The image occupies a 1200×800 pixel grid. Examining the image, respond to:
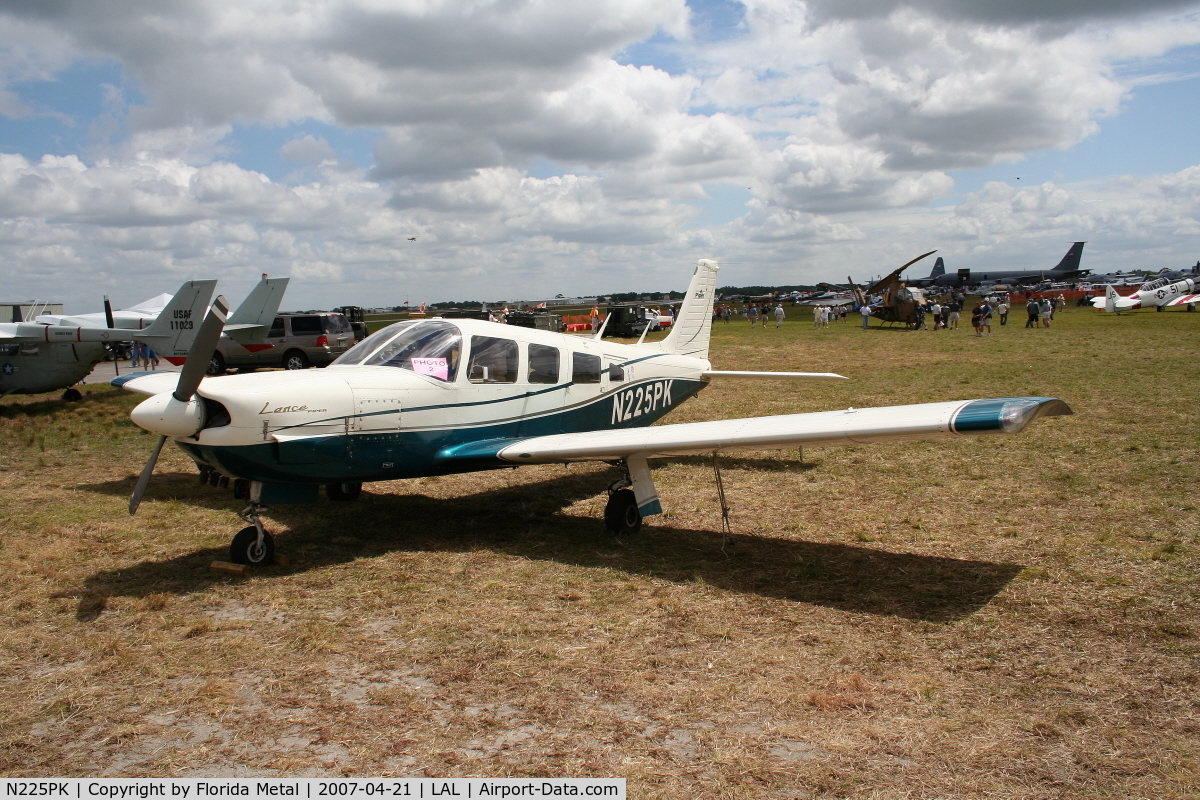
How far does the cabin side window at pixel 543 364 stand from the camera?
26.1 feet

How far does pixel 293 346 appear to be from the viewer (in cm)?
2317

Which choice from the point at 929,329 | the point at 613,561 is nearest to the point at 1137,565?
the point at 613,561

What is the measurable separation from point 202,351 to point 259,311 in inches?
629

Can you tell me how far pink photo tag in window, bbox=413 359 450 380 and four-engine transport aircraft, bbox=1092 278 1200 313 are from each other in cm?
5695

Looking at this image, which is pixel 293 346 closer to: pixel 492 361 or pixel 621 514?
pixel 492 361

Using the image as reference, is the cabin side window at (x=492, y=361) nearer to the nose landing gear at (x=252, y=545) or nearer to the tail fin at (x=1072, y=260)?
the nose landing gear at (x=252, y=545)

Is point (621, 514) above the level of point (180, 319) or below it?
below

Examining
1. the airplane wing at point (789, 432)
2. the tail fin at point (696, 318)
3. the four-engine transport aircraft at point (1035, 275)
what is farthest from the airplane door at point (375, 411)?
the four-engine transport aircraft at point (1035, 275)

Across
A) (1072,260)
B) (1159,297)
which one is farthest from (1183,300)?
(1072,260)

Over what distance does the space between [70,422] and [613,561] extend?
1317 cm

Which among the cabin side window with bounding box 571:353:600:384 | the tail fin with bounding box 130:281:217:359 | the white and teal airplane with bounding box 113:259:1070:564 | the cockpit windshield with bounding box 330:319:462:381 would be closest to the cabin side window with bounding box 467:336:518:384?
the white and teal airplane with bounding box 113:259:1070:564

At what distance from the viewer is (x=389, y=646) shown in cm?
477

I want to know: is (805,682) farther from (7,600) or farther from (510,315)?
(510,315)

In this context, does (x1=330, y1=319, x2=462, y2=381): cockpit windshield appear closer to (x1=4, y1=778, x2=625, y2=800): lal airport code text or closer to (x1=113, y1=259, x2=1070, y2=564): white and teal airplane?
(x1=113, y1=259, x2=1070, y2=564): white and teal airplane
